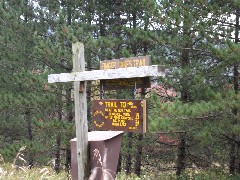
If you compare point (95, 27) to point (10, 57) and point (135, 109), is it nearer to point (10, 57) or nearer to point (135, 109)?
point (10, 57)

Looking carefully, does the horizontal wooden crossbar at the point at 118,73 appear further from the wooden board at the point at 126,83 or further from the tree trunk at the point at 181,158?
the tree trunk at the point at 181,158

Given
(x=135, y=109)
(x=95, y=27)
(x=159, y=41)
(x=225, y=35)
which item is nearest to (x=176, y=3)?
(x=159, y=41)

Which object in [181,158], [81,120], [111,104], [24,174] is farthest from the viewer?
[181,158]

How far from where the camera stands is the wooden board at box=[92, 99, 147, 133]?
208 inches

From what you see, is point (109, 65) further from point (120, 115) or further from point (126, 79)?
point (120, 115)

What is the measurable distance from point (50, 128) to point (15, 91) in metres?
3.14

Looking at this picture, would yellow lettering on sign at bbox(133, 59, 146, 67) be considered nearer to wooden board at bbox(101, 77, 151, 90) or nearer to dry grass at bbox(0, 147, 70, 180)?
wooden board at bbox(101, 77, 151, 90)

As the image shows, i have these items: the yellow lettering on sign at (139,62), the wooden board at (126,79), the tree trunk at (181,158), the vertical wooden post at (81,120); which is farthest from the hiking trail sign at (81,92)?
the tree trunk at (181,158)

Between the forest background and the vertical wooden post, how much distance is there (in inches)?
95.4

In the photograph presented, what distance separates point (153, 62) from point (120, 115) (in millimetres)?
5289

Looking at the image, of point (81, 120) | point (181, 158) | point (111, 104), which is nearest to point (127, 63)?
point (111, 104)

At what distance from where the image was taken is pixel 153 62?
10555mm

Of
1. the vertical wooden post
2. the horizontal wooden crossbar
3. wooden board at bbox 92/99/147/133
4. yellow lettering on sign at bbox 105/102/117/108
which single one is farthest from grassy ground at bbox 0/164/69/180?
the horizontal wooden crossbar

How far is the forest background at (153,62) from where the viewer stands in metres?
9.39
